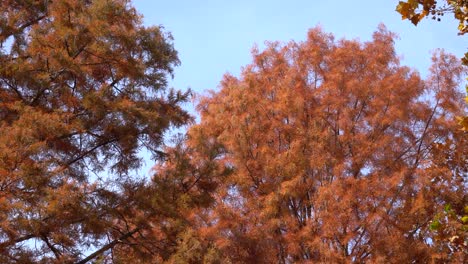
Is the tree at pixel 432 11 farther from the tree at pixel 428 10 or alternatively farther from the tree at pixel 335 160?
the tree at pixel 335 160

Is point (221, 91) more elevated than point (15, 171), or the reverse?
point (221, 91)

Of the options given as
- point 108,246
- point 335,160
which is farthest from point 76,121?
point 335,160

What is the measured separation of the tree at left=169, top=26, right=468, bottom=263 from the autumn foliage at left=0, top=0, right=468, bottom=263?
3cm

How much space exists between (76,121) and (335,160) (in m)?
3.88

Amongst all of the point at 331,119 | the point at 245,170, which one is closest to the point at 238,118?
the point at 245,170

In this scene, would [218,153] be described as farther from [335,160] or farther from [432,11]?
[432,11]

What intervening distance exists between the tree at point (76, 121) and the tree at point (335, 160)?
0.93 metres

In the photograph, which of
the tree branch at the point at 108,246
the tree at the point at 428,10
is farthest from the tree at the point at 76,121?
the tree at the point at 428,10

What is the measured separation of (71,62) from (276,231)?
13.1ft

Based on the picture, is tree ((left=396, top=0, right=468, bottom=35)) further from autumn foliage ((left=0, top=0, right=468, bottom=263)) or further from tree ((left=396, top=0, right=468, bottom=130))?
autumn foliage ((left=0, top=0, right=468, bottom=263))

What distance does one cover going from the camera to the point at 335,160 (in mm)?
8641

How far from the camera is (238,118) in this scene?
9.40 m

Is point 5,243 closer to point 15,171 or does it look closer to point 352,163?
point 15,171

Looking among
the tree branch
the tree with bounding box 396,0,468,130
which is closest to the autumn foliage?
the tree branch
